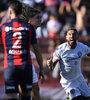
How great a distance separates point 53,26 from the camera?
11.0 m

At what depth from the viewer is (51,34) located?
11.1 m

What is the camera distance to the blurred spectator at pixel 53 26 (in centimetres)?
1101

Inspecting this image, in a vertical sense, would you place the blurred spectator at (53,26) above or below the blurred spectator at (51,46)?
above

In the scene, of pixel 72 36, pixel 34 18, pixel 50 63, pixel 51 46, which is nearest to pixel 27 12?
pixel 34 18

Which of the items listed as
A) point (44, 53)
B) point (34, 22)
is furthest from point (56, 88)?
point (34, 22)

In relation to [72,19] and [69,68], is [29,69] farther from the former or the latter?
[72,19]

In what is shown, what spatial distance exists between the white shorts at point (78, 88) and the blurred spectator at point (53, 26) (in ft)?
17.1

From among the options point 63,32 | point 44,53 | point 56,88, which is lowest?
point 56,88

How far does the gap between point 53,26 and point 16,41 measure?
6300 mm

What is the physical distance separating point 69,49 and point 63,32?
198 inches

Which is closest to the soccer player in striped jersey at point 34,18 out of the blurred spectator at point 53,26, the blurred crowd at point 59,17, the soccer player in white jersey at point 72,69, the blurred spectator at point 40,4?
the soccer player in white jersey at point 72,69

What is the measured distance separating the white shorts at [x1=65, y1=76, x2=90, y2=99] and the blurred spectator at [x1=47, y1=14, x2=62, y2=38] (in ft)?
17.1

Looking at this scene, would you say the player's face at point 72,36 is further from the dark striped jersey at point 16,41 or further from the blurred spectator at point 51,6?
the blurred spectator at point 51,6

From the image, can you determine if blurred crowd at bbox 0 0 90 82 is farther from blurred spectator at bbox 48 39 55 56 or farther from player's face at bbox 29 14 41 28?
player's face at bbox 29 14 41 28
